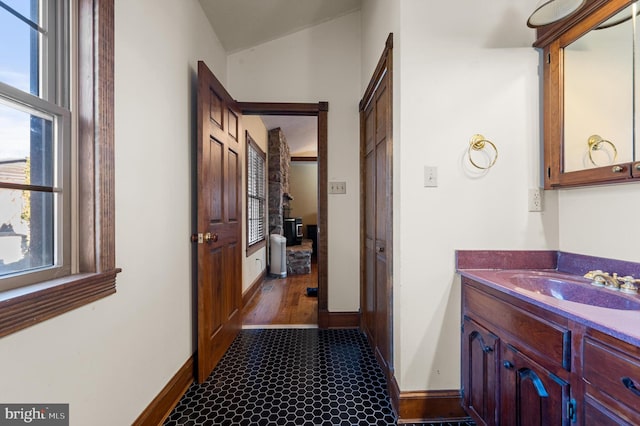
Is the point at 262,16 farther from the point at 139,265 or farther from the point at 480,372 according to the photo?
the point at 480,372

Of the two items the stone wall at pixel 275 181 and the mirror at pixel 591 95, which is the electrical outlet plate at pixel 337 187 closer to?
the mirror at pixel 591 95

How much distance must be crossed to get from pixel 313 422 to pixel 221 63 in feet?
9.37

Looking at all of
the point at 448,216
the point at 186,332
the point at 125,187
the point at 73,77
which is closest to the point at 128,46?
the point at 73,77

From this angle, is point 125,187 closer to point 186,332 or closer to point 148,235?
point 148,235

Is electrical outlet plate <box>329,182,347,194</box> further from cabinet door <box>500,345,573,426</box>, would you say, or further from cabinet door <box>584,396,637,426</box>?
cabinet door <box>584,396,637,426</box>

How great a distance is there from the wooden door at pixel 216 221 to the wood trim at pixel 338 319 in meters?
0.79

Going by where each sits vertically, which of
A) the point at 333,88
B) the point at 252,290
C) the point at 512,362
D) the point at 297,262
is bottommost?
the point at 252,290

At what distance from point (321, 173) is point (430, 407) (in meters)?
1.96

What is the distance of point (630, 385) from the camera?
0.70 meters

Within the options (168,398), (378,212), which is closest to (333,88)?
(378,212)

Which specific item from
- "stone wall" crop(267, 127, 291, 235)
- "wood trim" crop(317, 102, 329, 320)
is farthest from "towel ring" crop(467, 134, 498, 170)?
"stone wall" crop(267, 127, 291, 235)

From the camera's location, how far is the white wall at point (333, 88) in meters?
2.69

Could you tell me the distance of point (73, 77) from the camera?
42.1 inches

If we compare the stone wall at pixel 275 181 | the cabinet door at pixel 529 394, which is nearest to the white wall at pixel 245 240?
the stone wall at pixel 275 181
